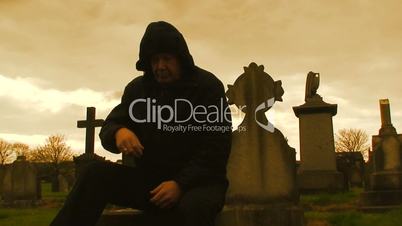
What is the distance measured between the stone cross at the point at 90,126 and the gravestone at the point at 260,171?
28.7 ft

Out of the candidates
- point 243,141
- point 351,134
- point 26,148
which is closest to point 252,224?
point 243,141

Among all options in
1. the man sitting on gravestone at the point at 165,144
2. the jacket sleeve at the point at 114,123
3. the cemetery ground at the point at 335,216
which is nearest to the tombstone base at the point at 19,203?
the cemetery ground at the point at 335,216

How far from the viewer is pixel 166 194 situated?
7.29 feet

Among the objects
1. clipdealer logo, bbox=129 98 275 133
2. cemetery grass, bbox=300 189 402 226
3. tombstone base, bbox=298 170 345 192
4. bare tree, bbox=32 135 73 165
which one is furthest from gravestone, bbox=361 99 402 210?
bare tree, bbox=32 135 73 165

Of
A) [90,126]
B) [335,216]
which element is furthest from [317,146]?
[90,126]

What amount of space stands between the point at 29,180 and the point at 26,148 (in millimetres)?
46997

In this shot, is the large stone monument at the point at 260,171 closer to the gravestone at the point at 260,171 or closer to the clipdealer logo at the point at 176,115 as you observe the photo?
the gravestone at the point at 260,171

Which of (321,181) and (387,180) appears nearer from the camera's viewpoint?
(387,180)

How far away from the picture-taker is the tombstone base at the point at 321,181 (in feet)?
36.8

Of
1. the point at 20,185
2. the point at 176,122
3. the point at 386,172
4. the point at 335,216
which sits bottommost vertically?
the point at 335,216

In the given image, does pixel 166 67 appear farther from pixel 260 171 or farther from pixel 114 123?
pixel 260 171

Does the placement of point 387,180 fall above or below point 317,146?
below

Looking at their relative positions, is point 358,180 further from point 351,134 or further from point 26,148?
point 26,148

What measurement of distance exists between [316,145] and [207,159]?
977 centimetres
